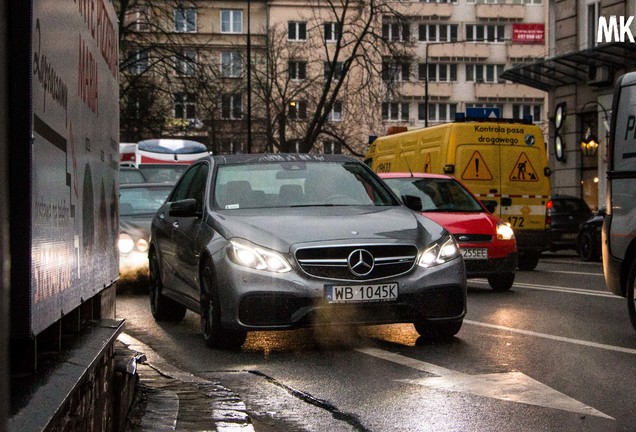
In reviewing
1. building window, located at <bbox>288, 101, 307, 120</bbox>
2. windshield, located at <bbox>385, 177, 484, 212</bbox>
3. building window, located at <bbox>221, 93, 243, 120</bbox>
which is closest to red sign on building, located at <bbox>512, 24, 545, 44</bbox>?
building window, located at <bbox>221, 93, 243, 120</bbox>

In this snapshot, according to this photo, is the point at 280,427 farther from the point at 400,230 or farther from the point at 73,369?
the point at 400,230

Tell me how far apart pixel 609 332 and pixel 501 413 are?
14.6 ft

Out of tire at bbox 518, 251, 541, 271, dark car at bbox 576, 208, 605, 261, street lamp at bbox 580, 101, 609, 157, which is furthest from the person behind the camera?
street lamp at bbox 580, 101, 609, 157

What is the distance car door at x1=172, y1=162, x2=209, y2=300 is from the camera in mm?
10219

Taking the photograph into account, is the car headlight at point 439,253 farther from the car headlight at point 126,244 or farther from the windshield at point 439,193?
the windshield at point 439,193

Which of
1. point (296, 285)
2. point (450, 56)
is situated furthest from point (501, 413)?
point (450, 56)

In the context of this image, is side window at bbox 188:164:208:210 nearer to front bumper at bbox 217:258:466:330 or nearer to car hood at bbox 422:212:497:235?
front bumper at bbox 217:258:466:330

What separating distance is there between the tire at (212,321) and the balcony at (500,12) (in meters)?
88.1

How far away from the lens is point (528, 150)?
22.9 meters

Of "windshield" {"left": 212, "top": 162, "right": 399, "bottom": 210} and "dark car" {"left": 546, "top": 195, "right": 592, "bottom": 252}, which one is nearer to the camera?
"windshield" {"left": 212, "top": 162, "right": 399, "bottom": 210}

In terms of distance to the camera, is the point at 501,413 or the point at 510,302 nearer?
the point at 501,413

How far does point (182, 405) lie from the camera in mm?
6359

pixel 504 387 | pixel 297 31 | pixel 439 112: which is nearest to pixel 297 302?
pixel 504 387

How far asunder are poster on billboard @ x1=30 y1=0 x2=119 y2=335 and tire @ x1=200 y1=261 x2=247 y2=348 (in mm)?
3631
